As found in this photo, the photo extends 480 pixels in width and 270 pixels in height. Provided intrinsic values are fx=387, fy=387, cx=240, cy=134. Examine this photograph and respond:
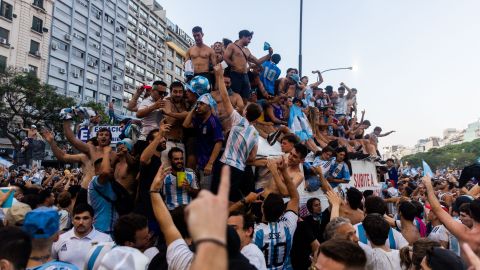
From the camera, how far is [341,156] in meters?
7.86

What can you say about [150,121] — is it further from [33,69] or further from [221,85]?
[33,69]

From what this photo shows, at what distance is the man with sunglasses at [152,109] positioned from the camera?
6.24m

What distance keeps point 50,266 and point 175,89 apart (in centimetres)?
398

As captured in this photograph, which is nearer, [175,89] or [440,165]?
[175,89]

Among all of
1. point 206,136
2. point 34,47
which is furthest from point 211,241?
point 34,47

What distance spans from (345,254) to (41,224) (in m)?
2.13

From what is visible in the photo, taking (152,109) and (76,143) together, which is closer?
(76,143)

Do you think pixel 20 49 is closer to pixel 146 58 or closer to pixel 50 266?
pixel 146 58

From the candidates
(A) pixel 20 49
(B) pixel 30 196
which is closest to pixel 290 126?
(B) pixel 30 196

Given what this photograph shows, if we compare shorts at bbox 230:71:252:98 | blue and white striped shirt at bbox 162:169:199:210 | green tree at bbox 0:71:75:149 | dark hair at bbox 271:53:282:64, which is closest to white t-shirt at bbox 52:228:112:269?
blue and white striped shirt at bbox 162:169:199:210

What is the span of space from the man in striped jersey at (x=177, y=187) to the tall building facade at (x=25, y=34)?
36.4 m

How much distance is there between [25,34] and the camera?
134ft

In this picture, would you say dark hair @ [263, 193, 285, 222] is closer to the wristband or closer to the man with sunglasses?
the wristband

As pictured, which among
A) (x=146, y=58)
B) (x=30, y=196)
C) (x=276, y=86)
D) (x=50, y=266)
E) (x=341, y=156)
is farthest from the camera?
(x=146, y=58)
